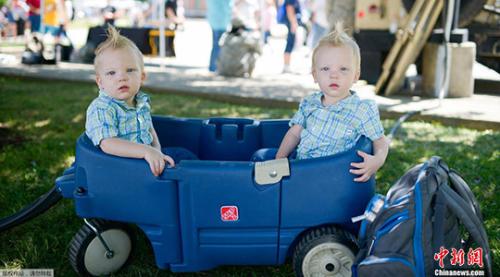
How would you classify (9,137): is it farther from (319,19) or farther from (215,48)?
(319,19)

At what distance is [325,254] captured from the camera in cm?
210

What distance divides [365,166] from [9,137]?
9.77ft

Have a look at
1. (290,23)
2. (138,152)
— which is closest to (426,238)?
(138,152)

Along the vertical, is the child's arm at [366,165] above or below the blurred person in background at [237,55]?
below

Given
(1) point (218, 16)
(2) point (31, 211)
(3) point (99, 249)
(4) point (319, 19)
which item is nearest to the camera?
(3) point (99, 249)

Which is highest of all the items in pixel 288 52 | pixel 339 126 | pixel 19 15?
pixel 19 15

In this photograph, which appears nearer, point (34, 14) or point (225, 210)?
point (225, 210)

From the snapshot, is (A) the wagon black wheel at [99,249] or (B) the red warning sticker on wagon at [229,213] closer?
(B) the red warning sticker on wagon at [229,213]

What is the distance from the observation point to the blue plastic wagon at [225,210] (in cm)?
206

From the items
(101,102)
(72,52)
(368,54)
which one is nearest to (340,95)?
(101,102)

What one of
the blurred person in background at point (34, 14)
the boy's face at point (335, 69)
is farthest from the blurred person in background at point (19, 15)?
the boy's face at point (335, 69)

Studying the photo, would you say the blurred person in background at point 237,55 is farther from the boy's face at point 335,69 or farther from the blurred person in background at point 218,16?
the boy's face at point 335,69

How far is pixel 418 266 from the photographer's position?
182 centimetres

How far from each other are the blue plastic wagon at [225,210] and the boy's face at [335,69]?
0.25 meters
